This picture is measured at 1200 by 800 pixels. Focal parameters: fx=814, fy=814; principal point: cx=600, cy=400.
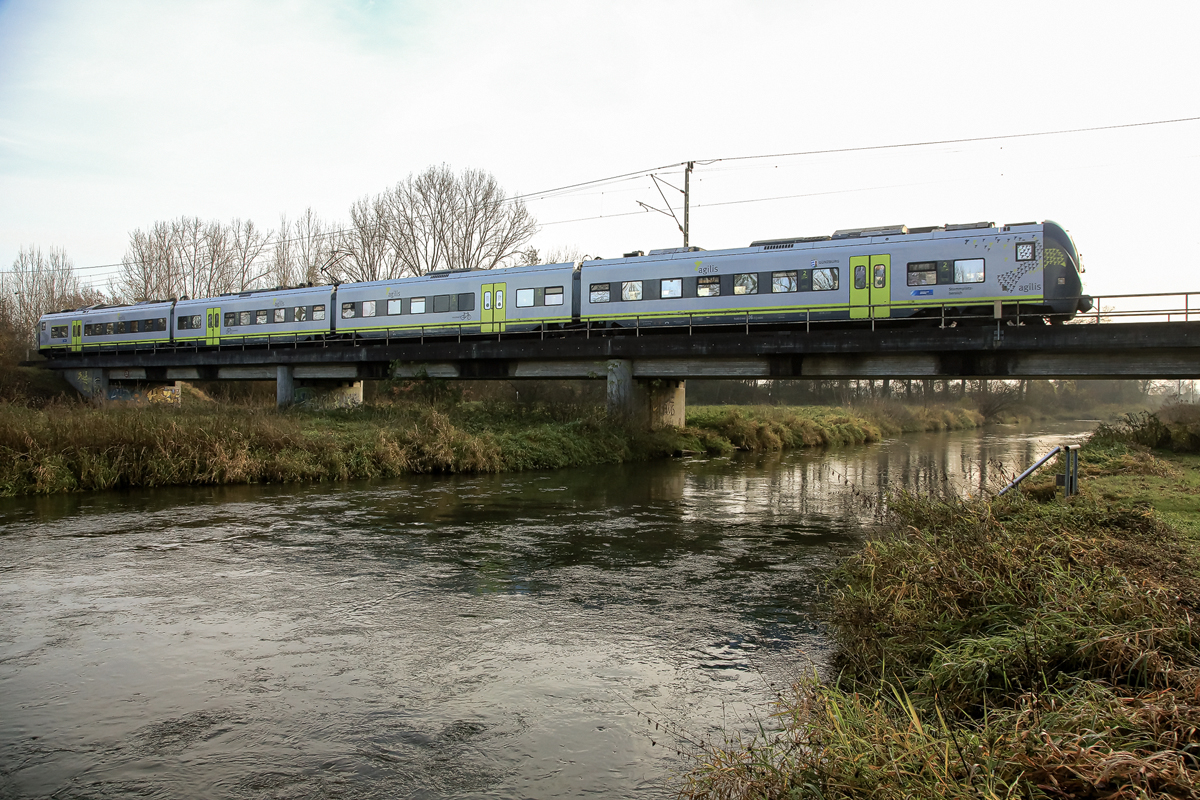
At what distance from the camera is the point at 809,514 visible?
56.2 ft

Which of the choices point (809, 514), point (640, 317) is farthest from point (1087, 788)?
point (640, 317)

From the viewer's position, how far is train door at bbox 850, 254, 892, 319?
25703 mm

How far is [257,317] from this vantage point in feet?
132

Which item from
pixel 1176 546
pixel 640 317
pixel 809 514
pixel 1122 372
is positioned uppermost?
pixel 640 317

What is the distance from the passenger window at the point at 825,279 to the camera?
86.7 feet

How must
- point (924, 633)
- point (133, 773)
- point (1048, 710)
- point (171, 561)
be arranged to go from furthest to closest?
point (171, 561) → point (924, 633) → point (133, 773) → point (1048, 710)

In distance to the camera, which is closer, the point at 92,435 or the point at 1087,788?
the point at 1087,788

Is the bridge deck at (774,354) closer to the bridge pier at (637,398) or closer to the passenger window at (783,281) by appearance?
the bridge pier at (637,398)

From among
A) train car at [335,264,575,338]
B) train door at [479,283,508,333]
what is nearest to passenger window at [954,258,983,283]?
train car at [335,264,575,338]

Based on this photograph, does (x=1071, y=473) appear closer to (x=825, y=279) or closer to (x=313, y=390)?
(x=825, y=279)

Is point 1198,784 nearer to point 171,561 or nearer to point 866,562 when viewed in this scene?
point 866,562

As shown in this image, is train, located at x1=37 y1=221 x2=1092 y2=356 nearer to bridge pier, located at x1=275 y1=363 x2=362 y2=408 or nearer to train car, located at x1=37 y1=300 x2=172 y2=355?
bridge pier, located at x1=275 y1=363 x2=362 y2=408

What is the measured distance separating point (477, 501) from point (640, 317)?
1324 centimetres

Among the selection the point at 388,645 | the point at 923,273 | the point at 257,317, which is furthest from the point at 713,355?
the point at 257,317
